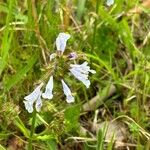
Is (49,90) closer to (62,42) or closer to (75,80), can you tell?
(62,42)

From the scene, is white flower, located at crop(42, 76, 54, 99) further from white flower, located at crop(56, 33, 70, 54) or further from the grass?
the grass

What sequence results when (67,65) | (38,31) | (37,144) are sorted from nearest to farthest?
1. (67,65)
2. (37,144)
3. (38,31)

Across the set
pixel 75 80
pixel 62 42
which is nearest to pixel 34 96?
pixel 62 42

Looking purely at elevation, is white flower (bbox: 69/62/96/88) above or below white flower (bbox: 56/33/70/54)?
below

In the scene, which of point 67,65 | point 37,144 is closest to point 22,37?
point 37,144

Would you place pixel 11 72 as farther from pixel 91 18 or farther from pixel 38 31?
pixel 91 18

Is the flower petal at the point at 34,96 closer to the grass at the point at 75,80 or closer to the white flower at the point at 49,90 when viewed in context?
the white flower at the point at 49,90

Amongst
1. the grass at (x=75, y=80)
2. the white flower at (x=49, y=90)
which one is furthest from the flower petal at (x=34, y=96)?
the grass at (x=75, y=80)

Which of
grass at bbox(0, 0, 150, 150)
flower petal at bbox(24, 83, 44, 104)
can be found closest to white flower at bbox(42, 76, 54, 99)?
flower petal at bbox(24, 83, 44, 104)
